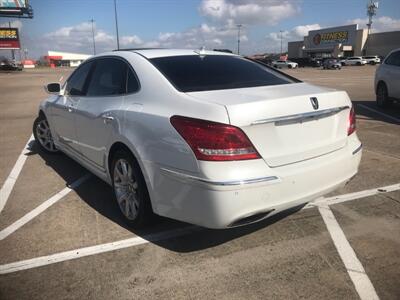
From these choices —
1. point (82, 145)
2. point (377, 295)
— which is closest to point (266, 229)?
point (377, 295)

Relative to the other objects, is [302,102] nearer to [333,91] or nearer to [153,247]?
[333,91]

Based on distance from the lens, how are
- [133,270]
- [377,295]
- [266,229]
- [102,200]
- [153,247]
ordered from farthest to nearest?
[102,200] → [266,229] → [153,247] → [133,270] → [377,295]

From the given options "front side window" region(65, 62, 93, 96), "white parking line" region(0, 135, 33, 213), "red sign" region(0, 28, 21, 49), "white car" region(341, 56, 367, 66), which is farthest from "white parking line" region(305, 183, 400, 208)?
"red sign" region(0, 28, 21, 49)

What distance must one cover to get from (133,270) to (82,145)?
2047mm

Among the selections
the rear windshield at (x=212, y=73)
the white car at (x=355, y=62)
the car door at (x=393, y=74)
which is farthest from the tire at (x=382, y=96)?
the white car at (x=355, y=62)

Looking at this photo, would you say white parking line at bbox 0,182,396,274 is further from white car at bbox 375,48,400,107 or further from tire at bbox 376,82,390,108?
tire at bbox 376,82,390,108

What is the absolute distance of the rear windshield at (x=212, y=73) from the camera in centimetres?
357

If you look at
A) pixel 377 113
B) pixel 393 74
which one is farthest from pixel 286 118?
pixel 393 74

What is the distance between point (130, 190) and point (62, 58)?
14565 centimetres

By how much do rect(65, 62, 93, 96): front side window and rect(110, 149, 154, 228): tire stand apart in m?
1.34

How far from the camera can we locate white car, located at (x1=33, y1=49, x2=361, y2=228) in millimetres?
2947

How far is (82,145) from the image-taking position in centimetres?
482

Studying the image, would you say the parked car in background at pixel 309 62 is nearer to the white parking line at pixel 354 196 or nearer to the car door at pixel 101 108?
the white parking line at pixel 354 196

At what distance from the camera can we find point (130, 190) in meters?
3.84
